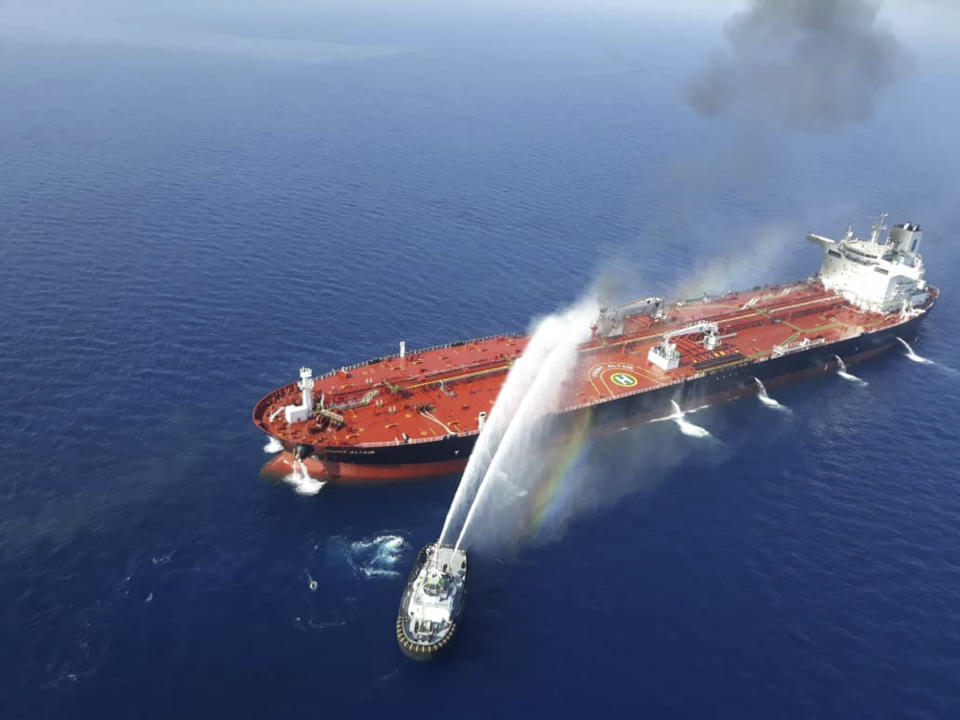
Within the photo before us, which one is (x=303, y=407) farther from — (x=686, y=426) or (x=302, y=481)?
(x=686, y=426)

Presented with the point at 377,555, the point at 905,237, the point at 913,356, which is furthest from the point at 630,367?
the point at 905,237

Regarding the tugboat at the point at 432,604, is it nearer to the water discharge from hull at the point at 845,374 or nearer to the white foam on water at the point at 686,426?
the white foam on water at the point at 686,426

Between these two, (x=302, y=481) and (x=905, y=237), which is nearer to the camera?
(x=302, y=481)

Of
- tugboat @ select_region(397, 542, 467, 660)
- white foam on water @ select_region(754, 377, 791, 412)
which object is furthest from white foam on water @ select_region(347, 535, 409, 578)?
white foam on water @ select_region(754, 377, 791, 412)

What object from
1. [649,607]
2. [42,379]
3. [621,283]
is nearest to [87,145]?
[42,379]

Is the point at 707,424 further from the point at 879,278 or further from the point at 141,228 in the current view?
the point at 141,228
